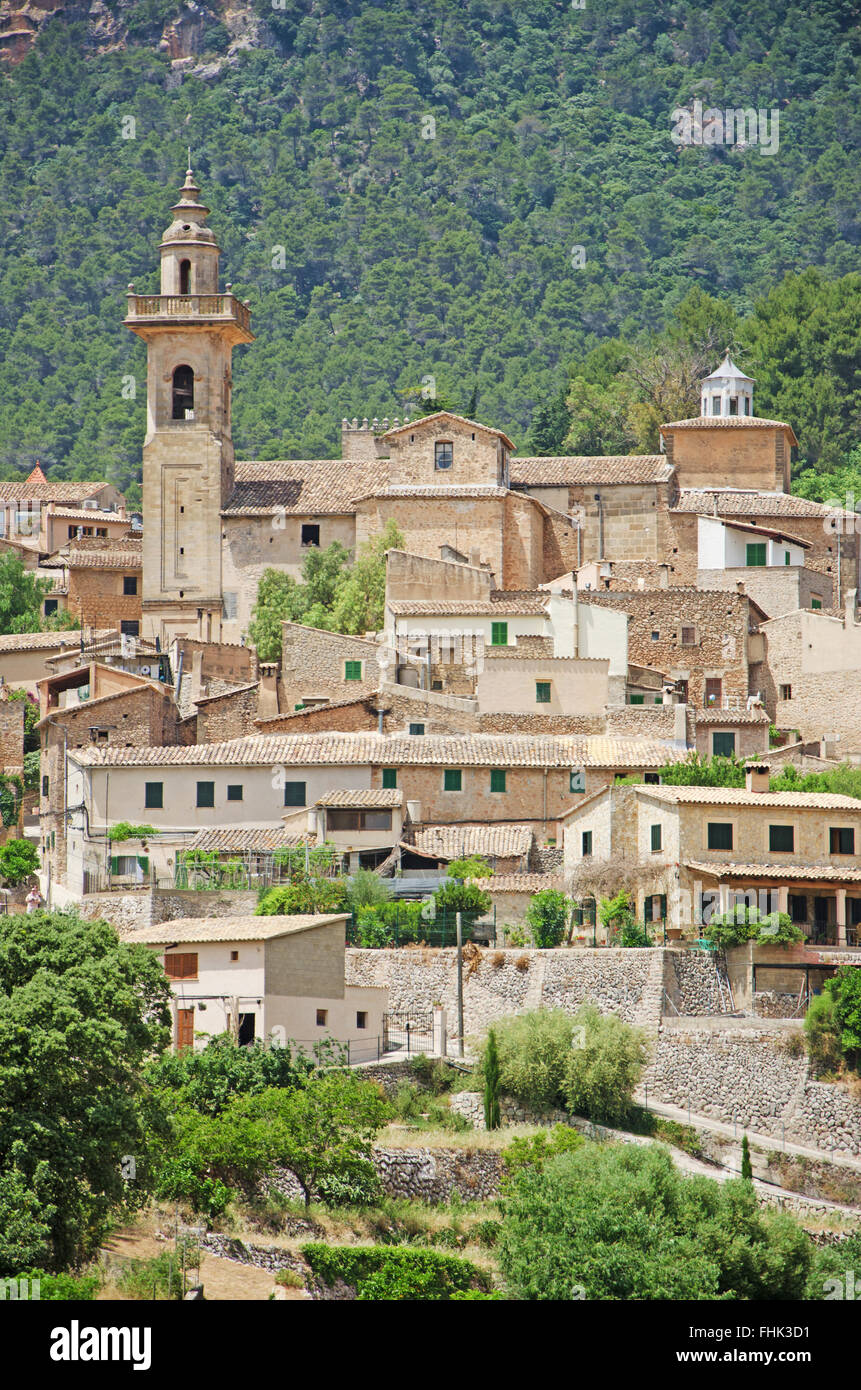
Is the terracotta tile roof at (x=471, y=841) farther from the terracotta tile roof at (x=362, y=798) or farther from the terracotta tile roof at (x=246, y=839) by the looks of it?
the terracotta tile roof at (x=246, y=839)

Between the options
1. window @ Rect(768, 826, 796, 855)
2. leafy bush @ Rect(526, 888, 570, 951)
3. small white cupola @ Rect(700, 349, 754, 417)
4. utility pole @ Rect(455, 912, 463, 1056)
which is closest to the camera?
utility pole @ Rect(455, 912, 463, 1056)

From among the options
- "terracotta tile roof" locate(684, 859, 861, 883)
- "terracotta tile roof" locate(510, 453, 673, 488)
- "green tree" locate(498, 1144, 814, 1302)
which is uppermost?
"terracotta tile roof" locate(510, 453, 673, 488)

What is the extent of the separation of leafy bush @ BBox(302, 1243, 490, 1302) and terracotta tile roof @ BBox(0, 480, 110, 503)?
4869cm

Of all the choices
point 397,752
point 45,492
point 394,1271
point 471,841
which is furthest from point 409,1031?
point 45,492

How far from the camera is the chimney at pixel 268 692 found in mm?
48219

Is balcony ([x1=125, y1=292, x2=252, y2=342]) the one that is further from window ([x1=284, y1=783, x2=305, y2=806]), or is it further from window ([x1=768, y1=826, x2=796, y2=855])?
window ([x1=768, y1=826, x2=796, y2=855])

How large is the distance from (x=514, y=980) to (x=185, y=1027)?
5740mm

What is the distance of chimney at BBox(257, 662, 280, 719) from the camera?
48.2 meters

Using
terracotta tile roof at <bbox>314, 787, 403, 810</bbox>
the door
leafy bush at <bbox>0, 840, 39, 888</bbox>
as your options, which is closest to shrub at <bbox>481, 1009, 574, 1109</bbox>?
the door

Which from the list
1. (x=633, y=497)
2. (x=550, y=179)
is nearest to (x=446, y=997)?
(x=633, y=497)

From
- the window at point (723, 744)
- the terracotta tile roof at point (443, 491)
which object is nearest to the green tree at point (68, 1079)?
the window at point (723, 744)

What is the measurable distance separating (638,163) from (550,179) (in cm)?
751

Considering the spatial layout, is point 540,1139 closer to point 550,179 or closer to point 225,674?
point 225,674

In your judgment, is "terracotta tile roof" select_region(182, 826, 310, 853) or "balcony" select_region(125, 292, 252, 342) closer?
"terracotta tile roof" select_region(182, 826, 310, 853)
